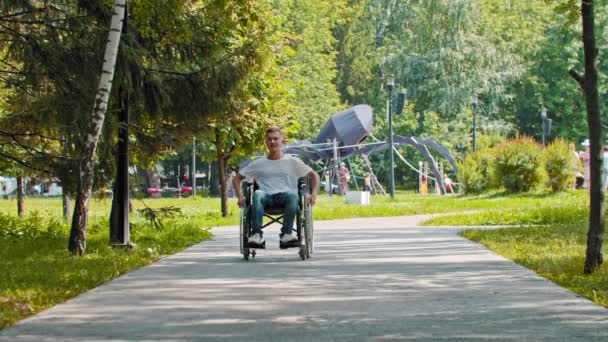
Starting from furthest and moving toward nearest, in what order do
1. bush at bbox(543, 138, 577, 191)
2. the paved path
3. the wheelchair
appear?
bush at bbox(543, 138, 577, 191) < the wheelchair < the paved path

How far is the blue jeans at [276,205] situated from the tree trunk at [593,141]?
11.6 ft

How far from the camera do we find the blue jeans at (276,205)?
1318 centimetres

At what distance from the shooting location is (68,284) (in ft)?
33.8

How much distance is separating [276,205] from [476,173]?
98.2 ft

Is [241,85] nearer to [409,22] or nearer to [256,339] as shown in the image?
[256,339]

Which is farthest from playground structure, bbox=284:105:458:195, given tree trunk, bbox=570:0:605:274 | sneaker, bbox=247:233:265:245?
tree trunk, bbox=570:0:605:274

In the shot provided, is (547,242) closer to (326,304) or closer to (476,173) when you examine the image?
(326,304)

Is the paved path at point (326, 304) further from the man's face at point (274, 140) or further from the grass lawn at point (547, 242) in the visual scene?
the man's face at point (274, 140)

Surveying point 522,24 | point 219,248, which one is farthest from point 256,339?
point 522,24

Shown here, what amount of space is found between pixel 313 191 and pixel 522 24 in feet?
216

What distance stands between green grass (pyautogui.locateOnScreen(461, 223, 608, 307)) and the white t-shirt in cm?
246

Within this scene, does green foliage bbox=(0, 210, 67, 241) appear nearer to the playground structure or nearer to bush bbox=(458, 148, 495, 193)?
bush bbox=(458, 148, 495, 193)

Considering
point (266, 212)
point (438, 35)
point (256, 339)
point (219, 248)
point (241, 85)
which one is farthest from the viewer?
point (438, 35)

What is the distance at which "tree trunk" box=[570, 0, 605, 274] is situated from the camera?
35.9ft
